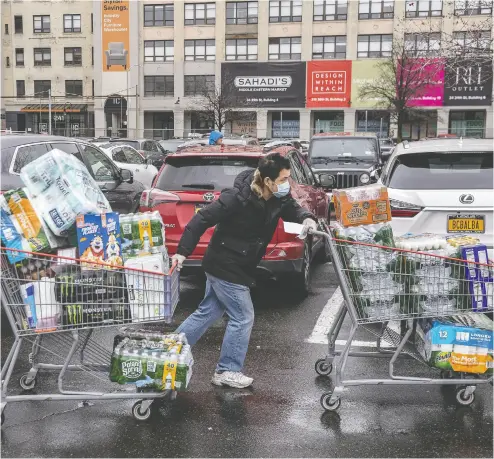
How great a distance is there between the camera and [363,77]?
57188 millimetres

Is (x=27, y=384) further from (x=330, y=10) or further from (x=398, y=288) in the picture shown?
(x=330, y=10)

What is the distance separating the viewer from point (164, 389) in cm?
450

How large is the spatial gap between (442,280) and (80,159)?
5.92 meters

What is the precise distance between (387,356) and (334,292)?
298 cm

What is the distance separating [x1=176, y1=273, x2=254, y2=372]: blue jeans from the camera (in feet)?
16.3

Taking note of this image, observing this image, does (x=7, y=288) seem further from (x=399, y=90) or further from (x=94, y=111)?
(x=94, y=111)

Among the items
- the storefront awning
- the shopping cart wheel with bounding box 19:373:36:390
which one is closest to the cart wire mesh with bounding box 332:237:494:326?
the shopping cart wheel with bounding box 19:373:36:390

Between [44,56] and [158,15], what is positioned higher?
[158,15]

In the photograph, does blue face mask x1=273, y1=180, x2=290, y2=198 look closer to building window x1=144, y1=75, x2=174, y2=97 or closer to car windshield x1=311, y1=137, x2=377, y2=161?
car windshield x1=311, y1=137, x2=377, y2=161

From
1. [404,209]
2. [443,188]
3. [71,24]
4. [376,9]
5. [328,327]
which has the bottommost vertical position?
[328,327]

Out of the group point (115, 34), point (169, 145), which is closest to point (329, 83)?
point (115, 34)

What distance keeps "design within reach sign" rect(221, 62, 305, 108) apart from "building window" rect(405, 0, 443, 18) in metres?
9.66

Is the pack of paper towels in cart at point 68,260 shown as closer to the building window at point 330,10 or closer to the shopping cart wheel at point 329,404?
the shopping cart wheel at point 329,404

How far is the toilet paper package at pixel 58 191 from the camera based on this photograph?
14.0 feet
